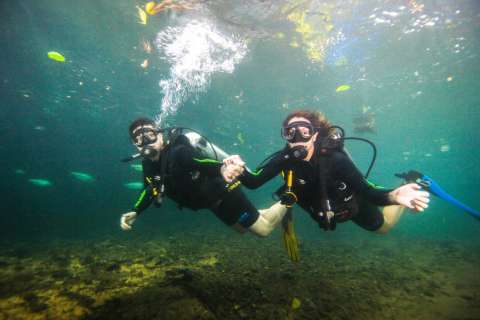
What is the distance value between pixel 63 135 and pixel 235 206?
2093 inches

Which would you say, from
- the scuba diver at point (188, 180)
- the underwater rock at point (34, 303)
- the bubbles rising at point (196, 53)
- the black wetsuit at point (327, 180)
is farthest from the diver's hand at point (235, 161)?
the bubbles rising at point (196, 53)

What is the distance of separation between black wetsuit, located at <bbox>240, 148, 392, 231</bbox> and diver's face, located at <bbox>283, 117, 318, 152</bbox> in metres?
0.23

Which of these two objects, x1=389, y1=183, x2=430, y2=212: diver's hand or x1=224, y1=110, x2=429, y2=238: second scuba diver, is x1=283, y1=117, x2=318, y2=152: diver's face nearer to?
x1=224, y1=110, x2=429, y2=238: second scuba diver

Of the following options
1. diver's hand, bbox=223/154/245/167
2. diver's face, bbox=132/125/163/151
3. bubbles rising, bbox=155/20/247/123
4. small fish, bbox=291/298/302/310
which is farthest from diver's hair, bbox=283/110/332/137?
bubbles rising, bbox=155/20/247/123

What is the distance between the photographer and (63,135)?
45.7 m

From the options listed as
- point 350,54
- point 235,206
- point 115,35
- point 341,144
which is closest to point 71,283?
point 235,206

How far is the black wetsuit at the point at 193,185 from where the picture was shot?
14.8 feet

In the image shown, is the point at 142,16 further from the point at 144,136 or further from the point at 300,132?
the point at 300,132

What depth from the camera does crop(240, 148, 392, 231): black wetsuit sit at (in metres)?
3.93

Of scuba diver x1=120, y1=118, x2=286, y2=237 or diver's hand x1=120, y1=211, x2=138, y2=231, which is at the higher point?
scuba diver x1=120, y1=118, x2=286, y2=237

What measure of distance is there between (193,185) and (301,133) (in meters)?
2.38

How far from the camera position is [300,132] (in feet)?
13.8

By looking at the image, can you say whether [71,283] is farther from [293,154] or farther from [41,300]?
[293,154]

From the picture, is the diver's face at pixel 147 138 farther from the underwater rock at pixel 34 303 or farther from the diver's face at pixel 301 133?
the underwater rock at pixel 34 303
